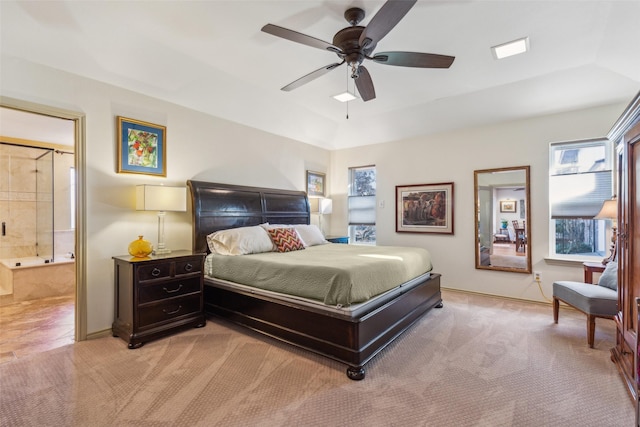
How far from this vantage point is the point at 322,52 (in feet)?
10.6

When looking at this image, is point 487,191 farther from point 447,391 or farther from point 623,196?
point 447,391

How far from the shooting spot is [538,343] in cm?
298

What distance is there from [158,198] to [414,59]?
2.88 meters

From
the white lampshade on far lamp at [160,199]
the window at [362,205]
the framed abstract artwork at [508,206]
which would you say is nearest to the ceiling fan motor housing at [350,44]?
the white lampshade on far lamp at [160,199]

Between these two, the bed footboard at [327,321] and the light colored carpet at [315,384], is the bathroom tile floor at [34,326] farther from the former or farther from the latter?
the bed footboard at [327,321]

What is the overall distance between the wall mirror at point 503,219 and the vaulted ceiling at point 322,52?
A: 87cm

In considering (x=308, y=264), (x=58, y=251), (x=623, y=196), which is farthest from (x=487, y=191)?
(x=58, y=251)

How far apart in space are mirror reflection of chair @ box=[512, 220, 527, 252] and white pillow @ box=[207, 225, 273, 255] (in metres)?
3.63

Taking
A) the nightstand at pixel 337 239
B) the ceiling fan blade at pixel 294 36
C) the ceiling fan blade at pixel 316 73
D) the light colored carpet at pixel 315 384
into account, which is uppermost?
the ceiling fan blade at pixel 294 36

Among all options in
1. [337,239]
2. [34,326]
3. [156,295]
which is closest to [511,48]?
→ [337,239]

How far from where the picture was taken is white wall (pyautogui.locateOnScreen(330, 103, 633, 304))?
4.20m

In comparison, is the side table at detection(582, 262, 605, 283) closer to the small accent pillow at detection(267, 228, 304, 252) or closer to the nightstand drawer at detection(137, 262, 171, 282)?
→ the small accent pillow at detection(267, 228, 304, 252)

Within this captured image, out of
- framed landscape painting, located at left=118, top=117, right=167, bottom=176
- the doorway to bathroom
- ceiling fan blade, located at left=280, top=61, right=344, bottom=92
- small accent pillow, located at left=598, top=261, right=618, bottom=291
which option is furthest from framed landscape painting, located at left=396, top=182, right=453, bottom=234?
the doorway to bathroom

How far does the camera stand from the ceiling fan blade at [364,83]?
9.12ft
